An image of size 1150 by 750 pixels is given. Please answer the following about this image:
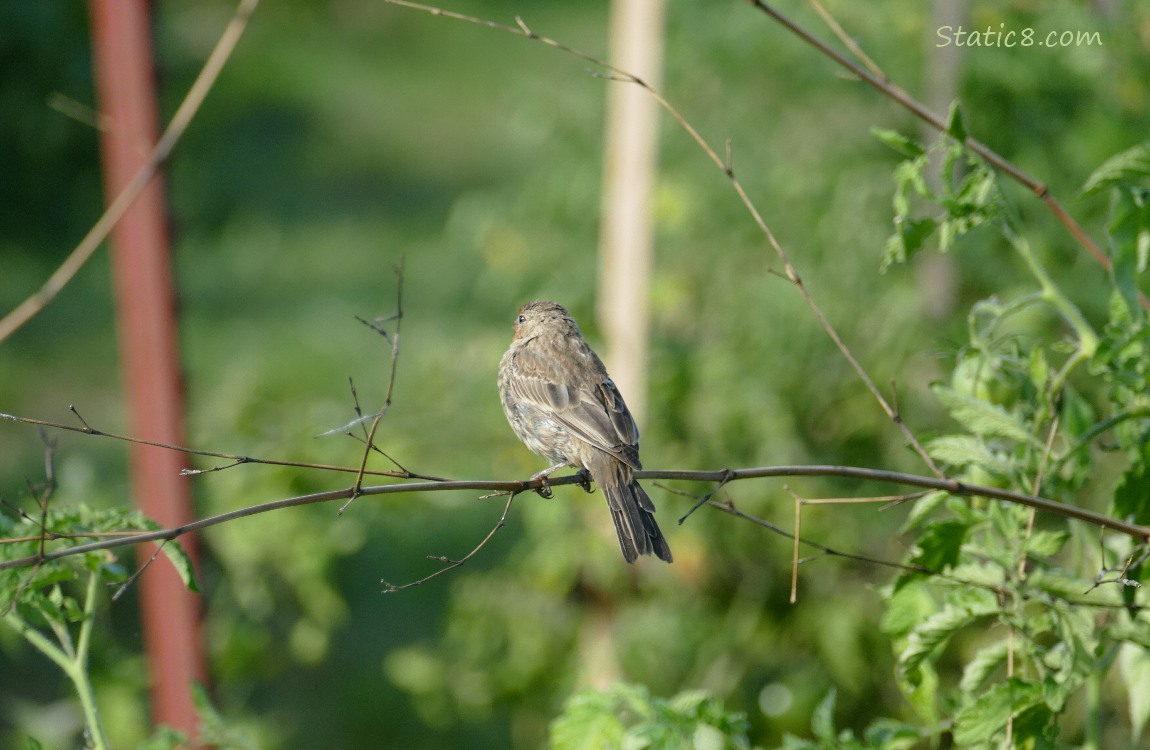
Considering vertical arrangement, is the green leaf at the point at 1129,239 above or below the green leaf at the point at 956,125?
below

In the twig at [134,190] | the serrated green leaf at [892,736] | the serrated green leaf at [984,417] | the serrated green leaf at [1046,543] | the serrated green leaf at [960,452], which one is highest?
the twig at [134,190]

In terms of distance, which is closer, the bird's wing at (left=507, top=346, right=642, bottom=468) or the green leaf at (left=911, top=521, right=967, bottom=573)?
the green leaf at (left=911, top=521, right=967, bottom=573)

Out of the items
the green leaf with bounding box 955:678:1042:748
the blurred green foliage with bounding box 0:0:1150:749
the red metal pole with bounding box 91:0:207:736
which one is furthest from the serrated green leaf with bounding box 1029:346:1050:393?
the red metal pole with bounding box 91:0:207:736

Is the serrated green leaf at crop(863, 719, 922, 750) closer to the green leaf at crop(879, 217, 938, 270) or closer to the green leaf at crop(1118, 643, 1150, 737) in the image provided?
the green leaf at crop(1118, 643, 1150, 737)

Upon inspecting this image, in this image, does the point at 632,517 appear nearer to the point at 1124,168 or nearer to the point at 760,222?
the point at 760,222

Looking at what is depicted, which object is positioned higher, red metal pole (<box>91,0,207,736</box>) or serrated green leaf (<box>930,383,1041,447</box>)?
red metal pole (<box>91,0,207,736</box>)

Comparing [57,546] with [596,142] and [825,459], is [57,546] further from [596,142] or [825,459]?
[596,142]

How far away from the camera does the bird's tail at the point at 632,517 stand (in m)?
3.03

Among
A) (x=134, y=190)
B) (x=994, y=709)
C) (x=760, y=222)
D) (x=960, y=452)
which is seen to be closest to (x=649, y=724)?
(x=994, y=709)

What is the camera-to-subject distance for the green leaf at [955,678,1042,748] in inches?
90.1

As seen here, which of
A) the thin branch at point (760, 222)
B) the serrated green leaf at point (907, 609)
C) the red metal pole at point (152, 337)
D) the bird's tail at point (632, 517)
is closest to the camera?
the thin branch at point (760, 222)

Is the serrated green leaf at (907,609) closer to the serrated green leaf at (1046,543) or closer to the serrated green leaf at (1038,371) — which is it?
the serrated green leaf at (1046,543)

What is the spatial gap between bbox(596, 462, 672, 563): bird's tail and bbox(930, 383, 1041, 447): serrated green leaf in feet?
2.53

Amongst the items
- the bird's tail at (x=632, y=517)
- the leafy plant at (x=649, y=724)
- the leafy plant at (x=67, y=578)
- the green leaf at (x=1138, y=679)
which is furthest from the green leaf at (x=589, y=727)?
the green leaf at (x=1138, y=679)
